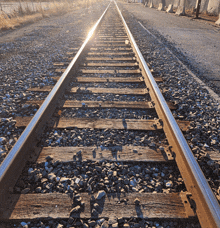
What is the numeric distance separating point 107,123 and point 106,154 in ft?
1.91

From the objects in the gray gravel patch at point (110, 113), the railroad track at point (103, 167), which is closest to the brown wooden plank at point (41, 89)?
the railroad track at point (103, 167)

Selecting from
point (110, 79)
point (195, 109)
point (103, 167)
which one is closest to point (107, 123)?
point (103, 167)

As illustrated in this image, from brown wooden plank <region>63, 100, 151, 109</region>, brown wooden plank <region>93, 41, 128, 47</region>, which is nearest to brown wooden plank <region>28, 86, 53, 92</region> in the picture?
brown wooden plank <region>63, 100, 151, 109</region>

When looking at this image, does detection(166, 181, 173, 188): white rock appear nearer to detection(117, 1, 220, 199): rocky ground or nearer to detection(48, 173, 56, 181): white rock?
detection(117, 1, 220, 199): rocky ground

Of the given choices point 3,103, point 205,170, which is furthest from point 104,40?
point 205,170

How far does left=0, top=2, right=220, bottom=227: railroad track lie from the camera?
1454mm

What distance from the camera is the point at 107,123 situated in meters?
2.48

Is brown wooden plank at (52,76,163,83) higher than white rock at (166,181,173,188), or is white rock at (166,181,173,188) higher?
white rock at (166,181,173,188)

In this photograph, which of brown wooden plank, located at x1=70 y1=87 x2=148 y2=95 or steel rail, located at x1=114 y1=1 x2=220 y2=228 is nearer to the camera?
steel rail, located at x1=114 y1=1 x2=220 y2=228

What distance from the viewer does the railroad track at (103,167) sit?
145 centimetres

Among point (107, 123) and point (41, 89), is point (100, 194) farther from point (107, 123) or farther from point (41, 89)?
point (41, 89)

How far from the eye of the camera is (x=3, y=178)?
1.54 meters

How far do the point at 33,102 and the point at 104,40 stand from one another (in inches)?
195

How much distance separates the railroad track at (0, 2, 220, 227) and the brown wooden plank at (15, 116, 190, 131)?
0.01 metres
